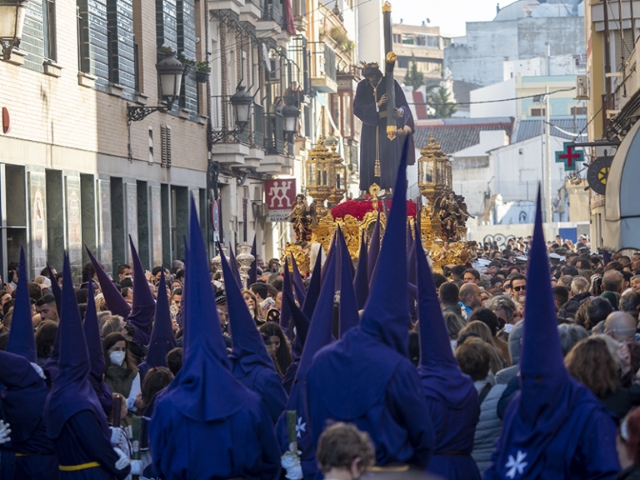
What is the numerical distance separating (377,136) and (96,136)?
472cm

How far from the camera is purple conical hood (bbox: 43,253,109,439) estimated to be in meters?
7.82

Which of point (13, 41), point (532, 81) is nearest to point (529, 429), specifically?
point (13, 41)

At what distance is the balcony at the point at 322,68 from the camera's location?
4944 cm

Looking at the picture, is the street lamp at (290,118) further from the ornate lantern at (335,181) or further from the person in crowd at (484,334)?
the person in crowd at (484,334)

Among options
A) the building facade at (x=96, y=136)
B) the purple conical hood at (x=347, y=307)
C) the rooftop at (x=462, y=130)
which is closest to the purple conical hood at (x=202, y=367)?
the purple conical hood at (x=347, y=307)

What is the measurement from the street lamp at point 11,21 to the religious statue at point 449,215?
6.34 meters

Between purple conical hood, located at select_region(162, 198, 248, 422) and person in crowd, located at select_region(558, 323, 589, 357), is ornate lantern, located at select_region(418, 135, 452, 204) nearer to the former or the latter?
person in crowd, located at select_region(558, 323, 589, 357)

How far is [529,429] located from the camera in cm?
614

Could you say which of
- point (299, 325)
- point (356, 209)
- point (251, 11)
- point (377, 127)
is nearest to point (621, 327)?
point (299, 325)

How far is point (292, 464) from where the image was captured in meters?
7.02

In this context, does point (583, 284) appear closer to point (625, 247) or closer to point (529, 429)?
point (625, 247)

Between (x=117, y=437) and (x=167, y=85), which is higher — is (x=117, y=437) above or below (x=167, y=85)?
below

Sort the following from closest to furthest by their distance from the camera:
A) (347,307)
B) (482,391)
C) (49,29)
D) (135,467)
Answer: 1. (347,307)
2. (482,391)
3. (135,467)
4. (49,29)

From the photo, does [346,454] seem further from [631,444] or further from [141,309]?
[141,309]
